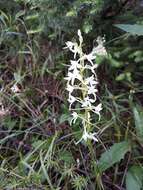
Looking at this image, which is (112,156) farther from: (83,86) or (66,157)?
(83,86)

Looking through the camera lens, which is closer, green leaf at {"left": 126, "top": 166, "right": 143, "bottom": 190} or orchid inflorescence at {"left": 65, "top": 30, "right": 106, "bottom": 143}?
orchid inflorescence at {"left": 65, "top": 30, "right": 106, "bottom": 143}

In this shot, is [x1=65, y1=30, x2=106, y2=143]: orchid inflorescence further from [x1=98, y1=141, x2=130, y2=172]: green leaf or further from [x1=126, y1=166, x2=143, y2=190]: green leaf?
[x1=126, y1=166, x2=143, y2=190]: green leaf

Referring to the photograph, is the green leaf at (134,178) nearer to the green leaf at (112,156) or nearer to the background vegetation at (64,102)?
the background vegetation at (64,102)

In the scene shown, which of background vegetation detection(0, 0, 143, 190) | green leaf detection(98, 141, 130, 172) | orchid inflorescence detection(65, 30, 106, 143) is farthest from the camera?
background vegetation detection(0, 0, 143, 190)

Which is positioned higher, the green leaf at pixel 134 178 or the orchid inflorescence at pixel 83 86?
the orchid inflorescence at pixel 83 86

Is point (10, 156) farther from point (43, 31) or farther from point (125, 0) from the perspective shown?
point (125, 0)

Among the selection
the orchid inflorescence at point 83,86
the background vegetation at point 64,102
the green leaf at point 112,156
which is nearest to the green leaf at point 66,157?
the background vegetation at point 64,102

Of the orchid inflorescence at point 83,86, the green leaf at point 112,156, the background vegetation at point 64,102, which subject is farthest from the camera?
the background vegetation at point 64,102

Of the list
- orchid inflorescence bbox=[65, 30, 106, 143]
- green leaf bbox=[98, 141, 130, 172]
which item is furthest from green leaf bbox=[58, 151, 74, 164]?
orchid inflorescence bbox=[65, 30, 106, 143]

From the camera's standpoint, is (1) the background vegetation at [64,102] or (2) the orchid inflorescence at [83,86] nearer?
(2) the orchid inflorescence at [83,86]
